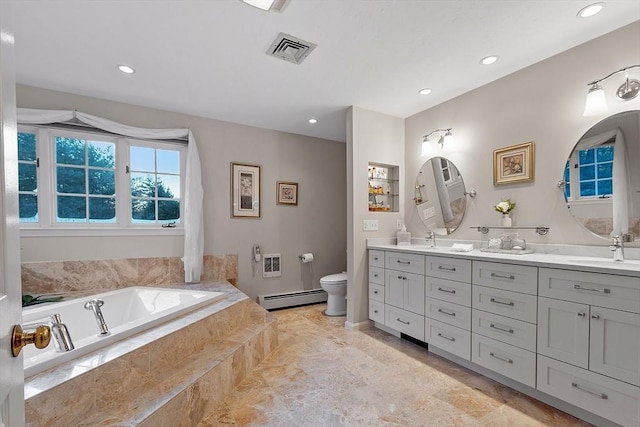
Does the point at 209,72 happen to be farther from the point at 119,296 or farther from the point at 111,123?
the point at 119,296

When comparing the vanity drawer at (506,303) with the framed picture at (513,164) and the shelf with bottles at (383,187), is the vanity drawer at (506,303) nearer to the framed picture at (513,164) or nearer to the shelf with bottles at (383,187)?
the framed picture at (513,164)

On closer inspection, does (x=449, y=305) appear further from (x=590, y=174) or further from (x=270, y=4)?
(x=270, y=4)

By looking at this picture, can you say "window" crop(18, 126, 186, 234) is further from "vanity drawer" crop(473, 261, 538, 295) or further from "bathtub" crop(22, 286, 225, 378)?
"vanity drawer" crop(473, 261, 538, 295)

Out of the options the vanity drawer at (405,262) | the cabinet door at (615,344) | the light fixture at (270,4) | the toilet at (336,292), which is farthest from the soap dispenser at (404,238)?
the light fixture at (270,4)

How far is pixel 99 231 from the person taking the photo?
280cm

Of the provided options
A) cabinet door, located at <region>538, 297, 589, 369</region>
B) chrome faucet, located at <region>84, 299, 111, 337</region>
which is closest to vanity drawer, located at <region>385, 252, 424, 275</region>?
cabinet door, located at <region>538, 297, 589, 369</region>

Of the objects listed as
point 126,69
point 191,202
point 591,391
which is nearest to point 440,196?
point 591,391

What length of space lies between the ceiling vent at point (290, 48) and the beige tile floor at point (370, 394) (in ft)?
7.77

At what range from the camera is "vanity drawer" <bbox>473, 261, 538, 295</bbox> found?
5.70ft

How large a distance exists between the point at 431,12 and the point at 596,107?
4.18ft

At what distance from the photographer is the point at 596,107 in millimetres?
1841

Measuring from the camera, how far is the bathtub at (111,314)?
54.1 inches

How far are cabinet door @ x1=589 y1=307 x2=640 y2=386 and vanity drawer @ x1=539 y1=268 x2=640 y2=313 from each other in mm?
46

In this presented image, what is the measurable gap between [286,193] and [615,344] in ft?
10.7
